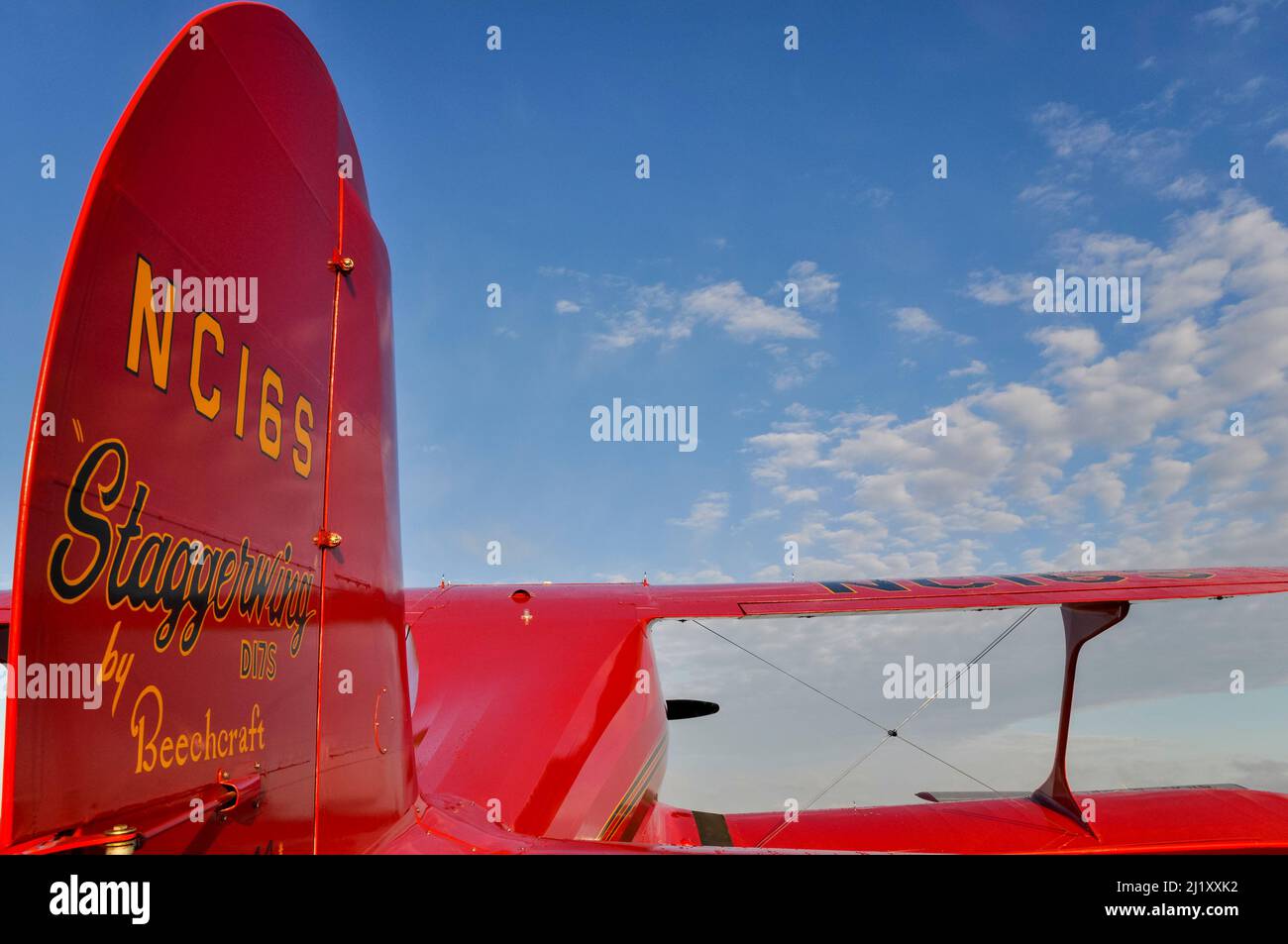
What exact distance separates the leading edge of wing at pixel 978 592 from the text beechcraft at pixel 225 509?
334 cm

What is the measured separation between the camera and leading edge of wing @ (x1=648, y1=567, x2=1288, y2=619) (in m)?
7.38

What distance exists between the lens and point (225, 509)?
2.38 meters

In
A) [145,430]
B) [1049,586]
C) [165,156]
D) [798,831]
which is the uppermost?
[165,156]

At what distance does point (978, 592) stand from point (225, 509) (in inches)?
262

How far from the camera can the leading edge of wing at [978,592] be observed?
24.2ft

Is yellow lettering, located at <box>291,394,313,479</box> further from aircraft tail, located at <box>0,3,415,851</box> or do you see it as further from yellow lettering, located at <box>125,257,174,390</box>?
yellow lettering, located at <box>125,257,174,390</box>

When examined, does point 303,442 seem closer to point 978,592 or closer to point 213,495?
point 213,495

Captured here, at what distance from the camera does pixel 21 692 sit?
164 cm

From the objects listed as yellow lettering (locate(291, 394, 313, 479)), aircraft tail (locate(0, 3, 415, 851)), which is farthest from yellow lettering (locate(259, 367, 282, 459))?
yellow lettering (locate(291, 394, 313, 479))

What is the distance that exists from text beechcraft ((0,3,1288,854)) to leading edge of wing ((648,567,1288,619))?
11.0 feet

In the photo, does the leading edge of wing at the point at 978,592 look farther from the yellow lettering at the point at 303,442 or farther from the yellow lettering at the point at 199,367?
the yellow lettering at the point at 199,367
